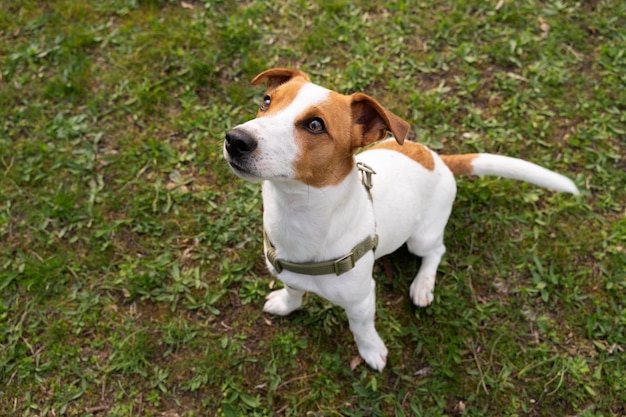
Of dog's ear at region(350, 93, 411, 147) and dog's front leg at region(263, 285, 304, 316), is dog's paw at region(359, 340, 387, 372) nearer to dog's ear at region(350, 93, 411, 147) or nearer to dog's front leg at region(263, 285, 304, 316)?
dog's front leg at region(263, 285, 304, 316)

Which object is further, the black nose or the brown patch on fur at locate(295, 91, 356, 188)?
the brown patch on fur at locate(295, 91, 356, 188)

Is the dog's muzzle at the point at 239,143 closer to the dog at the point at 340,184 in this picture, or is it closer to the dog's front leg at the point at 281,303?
the dog at the point at 340,184

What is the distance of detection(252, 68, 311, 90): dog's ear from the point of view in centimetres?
295

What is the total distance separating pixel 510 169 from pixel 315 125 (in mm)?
1995

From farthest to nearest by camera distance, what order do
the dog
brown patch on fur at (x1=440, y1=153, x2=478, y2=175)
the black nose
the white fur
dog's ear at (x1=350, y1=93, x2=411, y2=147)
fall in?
brown patch on fur at (x1=440, y1=153, x2=478, y2=175) → the white fur → dog's ear at (x1=350, y1=93, x2=411, y2=147) → the dog → the black nose

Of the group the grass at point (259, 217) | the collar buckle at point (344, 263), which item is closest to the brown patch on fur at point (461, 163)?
the grass at point (259, 217)

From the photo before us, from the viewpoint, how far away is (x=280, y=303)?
163 inches

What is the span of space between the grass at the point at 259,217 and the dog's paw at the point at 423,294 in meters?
0.13

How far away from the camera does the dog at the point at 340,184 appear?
97.7 inches

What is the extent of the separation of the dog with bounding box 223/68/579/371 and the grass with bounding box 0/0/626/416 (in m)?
0.57

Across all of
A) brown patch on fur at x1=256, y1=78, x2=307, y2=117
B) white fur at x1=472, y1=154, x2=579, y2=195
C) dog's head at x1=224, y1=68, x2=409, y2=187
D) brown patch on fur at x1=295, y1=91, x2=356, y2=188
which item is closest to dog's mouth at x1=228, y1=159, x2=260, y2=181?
dog's head at x1=224, y1=68, x2=409, y2=187

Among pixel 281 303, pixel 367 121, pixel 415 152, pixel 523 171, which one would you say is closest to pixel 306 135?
pixel 367 121

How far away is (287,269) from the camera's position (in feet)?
10.2

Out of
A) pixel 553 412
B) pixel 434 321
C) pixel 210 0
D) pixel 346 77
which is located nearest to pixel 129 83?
pixel 210 0
